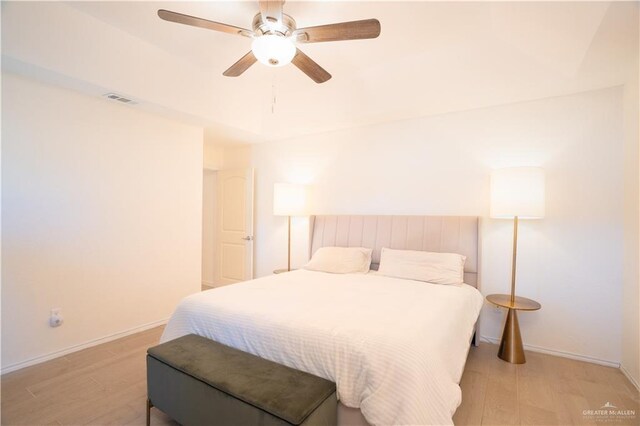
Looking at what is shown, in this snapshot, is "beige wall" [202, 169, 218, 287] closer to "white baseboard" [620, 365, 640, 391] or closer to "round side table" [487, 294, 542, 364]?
"round side table" [487, 294, 542, 364]

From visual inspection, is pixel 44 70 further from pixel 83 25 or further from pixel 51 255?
pixel 51 255

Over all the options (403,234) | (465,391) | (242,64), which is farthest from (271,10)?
(465,391)

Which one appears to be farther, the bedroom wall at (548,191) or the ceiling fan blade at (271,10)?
the bedroom wall at (548,191)

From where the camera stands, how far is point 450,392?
4.87 feet

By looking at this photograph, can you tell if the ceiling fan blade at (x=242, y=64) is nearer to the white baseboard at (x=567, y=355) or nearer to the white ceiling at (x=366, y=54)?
the white ceiling at (x=366, y=54)

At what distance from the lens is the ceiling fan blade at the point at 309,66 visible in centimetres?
205

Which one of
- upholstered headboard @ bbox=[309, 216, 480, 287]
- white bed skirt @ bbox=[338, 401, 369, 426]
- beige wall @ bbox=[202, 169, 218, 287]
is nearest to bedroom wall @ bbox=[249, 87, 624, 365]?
upholstered headboard @ bbox=[309, 216, 480, 287]

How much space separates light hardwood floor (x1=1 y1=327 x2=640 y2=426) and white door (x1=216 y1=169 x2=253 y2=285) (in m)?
2.08

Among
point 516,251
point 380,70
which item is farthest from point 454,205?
point 380,70

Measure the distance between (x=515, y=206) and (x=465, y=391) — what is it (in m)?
1.53

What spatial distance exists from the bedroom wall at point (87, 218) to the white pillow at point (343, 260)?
5.61 ft

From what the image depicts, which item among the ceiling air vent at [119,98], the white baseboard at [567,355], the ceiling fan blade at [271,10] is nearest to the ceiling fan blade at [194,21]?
the ceiling fan blade at [271,10]

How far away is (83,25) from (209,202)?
10.2 ft

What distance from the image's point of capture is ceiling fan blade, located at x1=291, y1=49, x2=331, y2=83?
205 centimetres
